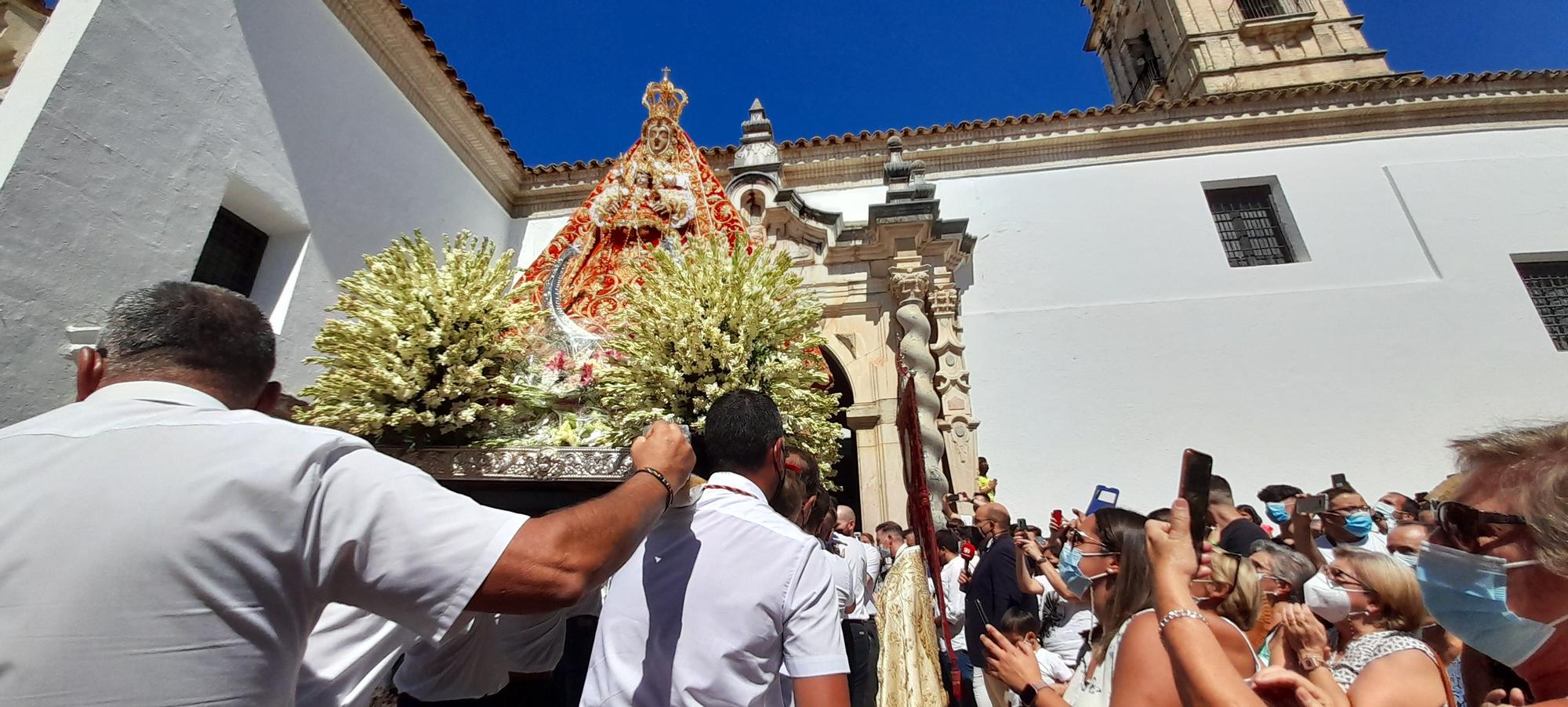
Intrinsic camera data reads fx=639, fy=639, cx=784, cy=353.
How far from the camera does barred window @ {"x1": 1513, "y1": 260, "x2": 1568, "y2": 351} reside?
7535 millimetres

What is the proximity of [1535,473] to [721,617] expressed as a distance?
165 centimetres

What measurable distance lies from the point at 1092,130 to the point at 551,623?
9584 millimetres

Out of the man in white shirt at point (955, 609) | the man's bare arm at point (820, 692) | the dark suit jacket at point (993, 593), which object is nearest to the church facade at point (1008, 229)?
the man in white shirt at point (955, 609)

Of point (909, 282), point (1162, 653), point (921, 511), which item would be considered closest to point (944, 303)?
point (909, 282)

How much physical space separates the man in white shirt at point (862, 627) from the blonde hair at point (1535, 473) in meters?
2.63

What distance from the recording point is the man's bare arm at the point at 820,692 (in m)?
1.45

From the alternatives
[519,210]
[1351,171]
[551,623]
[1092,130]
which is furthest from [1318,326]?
[519,210]

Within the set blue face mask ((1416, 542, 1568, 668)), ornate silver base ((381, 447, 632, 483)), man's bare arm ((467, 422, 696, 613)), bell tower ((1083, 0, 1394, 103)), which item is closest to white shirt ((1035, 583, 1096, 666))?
blue face mask ((1416, 542, 1568, 668))

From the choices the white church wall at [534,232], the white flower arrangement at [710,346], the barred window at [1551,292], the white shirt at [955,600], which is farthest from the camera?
the white church wall at [534,232]

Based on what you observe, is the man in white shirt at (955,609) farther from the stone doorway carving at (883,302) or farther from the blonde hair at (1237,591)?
the blonde hair at (1237,591)

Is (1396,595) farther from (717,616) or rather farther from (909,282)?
(909,282)

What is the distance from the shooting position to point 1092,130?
8992 mm

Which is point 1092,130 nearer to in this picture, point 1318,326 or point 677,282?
point 1318,326

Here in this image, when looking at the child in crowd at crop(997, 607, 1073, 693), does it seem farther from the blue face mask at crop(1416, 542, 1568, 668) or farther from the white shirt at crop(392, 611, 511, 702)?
the white shirt at crop(392, 611, 511, 702)
